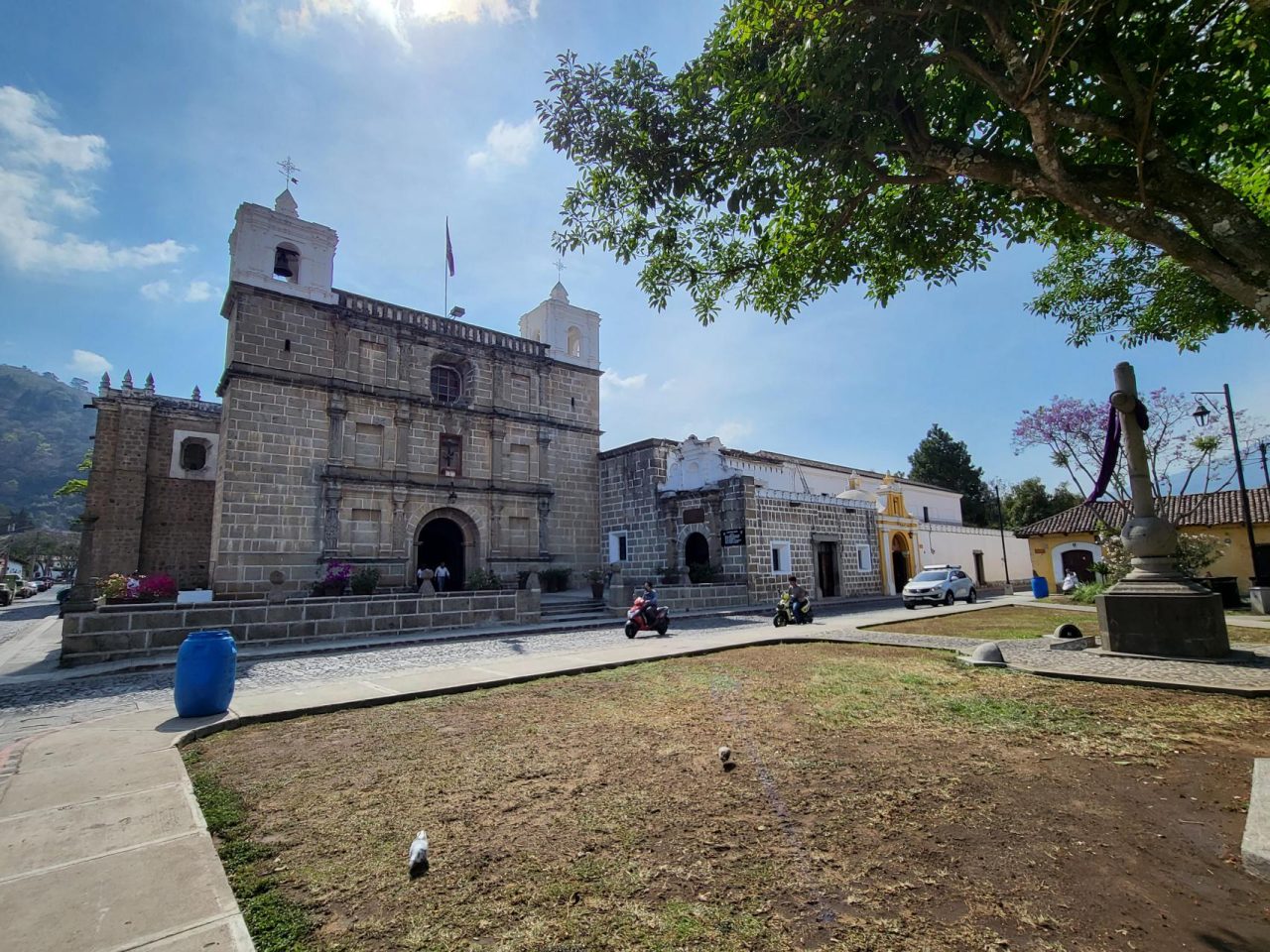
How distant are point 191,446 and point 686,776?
95.4ft

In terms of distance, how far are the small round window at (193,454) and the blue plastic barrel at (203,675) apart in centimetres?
2378

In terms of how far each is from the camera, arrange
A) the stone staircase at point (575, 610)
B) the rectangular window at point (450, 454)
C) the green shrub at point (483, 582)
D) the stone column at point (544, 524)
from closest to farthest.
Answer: the stone staircase at point (575, 610)
the green shrub at point (483, 582)
the rectangular window at point (450, 454)
the stone column at point (544, 524)

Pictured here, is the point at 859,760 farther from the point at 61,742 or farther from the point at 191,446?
the point at 191,446

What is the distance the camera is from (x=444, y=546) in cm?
2408

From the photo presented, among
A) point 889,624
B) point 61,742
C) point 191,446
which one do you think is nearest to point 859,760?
point 61,742

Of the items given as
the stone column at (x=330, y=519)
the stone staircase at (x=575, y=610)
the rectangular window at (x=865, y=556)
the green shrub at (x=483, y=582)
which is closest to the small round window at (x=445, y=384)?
the stone column at (x=330, y=519)

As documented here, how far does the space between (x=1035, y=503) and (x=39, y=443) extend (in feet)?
676

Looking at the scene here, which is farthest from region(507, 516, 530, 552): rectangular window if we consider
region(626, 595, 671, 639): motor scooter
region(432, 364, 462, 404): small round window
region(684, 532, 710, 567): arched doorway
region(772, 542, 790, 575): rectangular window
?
region(626, 595, 671, 639): motor scooter

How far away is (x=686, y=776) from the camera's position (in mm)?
3947

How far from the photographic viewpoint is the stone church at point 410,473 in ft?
62.9

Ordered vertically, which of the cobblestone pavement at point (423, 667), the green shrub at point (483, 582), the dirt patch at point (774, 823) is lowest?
the cobblestone pavement at point (423, 667)

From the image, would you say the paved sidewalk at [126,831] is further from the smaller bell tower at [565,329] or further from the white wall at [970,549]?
the white wall at [970,549]

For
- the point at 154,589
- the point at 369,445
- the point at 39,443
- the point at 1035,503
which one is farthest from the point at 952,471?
the point at 39,443

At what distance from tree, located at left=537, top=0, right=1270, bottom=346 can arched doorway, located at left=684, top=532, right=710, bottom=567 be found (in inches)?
596
